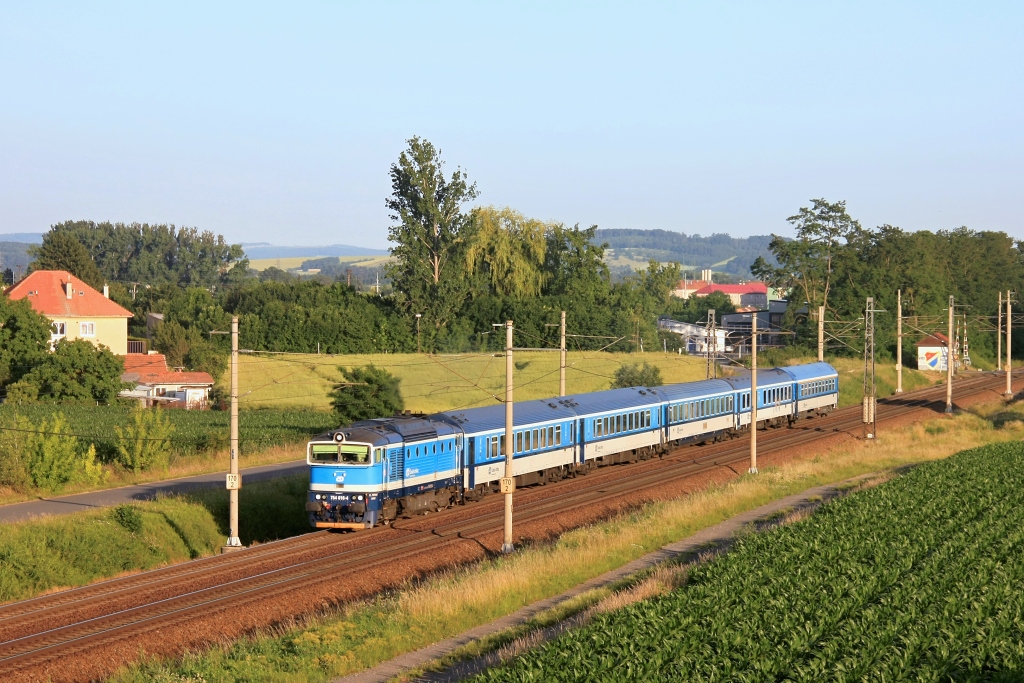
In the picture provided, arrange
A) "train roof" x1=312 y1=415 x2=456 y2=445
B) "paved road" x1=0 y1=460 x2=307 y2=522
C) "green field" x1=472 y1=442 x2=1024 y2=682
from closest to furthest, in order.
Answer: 1. "green field" x1=472 y1=442 x2=1024 y2=682
2. "train roof" x1=312 y1=415 x2=456 y2=445
3. "paved road" x1=0 y1=460 x2=307 y2=522

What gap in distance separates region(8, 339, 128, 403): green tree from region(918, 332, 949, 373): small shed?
7906 centimetres

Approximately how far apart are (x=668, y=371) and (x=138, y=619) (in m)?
72.8

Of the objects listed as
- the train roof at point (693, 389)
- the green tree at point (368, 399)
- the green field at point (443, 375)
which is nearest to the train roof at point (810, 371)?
the train roof at point (693, 389)

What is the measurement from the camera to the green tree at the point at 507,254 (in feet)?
353

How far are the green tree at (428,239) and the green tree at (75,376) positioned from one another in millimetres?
38761

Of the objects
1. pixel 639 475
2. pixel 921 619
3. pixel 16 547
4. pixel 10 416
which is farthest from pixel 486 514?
pixel 10 416

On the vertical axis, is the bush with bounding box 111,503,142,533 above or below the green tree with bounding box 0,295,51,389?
below

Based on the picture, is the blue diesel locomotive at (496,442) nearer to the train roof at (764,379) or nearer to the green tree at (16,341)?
the train roof at (764,379)

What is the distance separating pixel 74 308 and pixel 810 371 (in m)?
61.8

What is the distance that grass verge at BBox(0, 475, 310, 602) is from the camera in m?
29.1

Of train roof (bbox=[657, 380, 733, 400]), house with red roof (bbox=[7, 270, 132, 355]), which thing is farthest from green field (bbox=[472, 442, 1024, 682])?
house with red roof (bbox=[7, 270, 132, 355])

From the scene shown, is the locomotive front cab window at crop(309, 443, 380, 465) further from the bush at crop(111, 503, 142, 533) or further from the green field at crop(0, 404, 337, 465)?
the green field at crop(0, 404, 337, 465)

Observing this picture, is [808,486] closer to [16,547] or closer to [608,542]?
[608,542]

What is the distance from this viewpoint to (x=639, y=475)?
148ft
